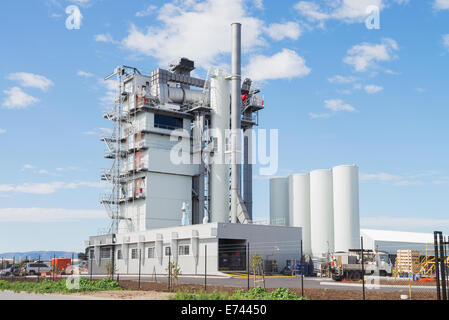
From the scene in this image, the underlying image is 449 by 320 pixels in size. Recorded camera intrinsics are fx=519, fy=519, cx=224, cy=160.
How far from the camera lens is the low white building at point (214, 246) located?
47.1 m

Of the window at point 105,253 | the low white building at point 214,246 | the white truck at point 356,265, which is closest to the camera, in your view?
the white truck at point 356,265

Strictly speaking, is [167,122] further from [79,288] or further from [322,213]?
[79,288]

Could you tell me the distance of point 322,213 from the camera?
56.9m

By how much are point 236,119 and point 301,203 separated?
12551 millimetres

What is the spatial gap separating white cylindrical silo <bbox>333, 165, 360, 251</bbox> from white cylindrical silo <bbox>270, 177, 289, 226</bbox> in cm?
863

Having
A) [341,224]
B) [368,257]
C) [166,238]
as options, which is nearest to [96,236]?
[166,238]

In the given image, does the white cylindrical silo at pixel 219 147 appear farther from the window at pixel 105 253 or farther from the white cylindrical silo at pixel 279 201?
the window at pixel 105 253

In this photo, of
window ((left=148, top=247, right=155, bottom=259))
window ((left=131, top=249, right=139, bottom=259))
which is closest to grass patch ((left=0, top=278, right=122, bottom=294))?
window ((left=148, top=247, right=155, bottom=259))

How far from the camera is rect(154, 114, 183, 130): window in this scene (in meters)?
61.9

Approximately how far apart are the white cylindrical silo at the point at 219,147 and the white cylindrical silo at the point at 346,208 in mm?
12160

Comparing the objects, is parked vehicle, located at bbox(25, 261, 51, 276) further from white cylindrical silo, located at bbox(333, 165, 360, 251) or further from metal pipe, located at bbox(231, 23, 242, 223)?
white cylindrical silo, located at bbox(333, 165, 360, 251)

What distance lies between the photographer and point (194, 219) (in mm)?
63656

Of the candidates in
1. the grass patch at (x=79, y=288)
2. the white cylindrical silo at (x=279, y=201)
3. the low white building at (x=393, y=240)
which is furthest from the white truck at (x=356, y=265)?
the white cylindrical silo at (x=279, y=201)
